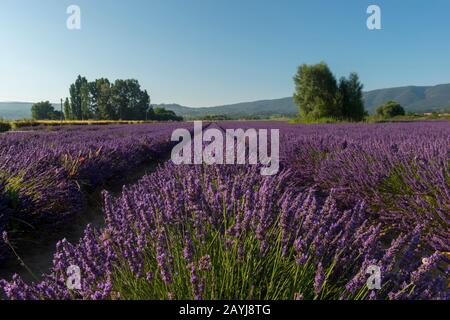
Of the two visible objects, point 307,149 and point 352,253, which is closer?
point 352,253

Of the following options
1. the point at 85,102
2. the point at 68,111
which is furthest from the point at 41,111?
the point at 85,102

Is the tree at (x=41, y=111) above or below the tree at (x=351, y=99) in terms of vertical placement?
above

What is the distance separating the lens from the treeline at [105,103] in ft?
230

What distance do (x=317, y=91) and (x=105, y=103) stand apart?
50073mm

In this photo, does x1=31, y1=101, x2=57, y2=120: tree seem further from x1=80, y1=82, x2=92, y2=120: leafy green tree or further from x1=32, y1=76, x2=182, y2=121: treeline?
x1=80, y1=82, x2=92, y2=120: leafy green tree

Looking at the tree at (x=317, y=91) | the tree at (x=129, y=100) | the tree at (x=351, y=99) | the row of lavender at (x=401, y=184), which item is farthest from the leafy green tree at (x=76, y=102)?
the row of lavender at (x=401, y=184)

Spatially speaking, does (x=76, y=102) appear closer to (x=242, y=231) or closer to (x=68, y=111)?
(x=68, y=111)

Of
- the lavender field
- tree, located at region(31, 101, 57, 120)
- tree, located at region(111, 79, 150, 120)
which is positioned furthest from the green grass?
tree, located at region(31, 101, 57, 120)

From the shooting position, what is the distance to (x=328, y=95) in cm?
3384

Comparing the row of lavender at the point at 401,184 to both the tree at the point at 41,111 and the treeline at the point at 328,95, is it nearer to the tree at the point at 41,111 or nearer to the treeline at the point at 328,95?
the treeline at the point at 328,95
